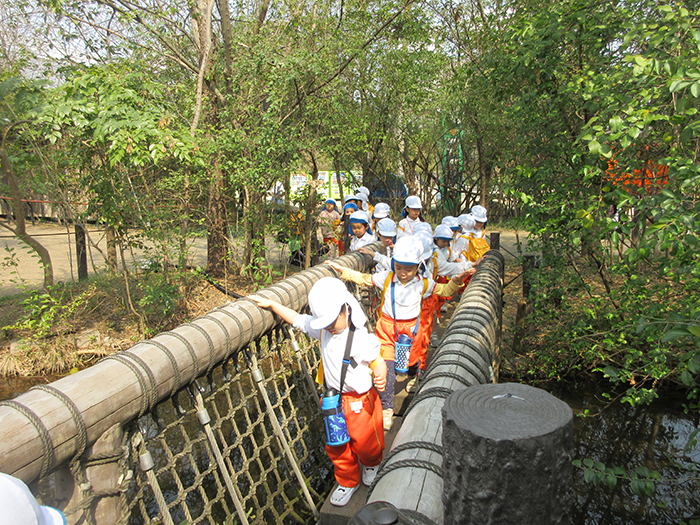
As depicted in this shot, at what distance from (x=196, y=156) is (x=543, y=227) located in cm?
350

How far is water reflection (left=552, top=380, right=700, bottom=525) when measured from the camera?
3.60 meters

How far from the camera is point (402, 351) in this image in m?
3.80

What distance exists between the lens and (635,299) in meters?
3.55

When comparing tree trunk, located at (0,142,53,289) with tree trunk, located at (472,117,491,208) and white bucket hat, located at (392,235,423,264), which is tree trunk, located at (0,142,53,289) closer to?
white bucket hat, located at (392,235,423,264)

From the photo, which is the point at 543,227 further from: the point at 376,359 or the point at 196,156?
the point at 196,156

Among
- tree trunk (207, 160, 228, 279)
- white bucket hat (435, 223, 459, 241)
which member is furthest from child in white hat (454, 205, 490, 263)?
tree trunk (207, 160, 228, 279)

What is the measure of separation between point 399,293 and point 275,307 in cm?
122

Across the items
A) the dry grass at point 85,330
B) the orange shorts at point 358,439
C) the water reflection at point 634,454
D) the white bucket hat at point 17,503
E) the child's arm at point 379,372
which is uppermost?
the white bucket hat at point 17,503

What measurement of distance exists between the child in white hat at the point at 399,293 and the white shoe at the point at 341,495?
2.45 feet

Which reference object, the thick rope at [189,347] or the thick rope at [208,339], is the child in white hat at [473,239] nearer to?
the thick rope at [208,339]

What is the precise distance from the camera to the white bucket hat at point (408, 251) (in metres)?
3.59

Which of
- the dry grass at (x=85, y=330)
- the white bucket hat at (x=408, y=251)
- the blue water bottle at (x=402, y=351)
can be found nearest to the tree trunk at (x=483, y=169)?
the dry grass at (x=85, y=330)

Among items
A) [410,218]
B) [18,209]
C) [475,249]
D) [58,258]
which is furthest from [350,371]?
Answer: [58,258]

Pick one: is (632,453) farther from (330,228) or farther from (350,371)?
(330,228)
